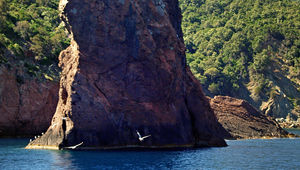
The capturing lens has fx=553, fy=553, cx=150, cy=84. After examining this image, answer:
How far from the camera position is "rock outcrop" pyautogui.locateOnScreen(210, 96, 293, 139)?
86.6 meters

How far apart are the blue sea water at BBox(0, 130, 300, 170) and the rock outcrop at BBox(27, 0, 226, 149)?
2.64 meters

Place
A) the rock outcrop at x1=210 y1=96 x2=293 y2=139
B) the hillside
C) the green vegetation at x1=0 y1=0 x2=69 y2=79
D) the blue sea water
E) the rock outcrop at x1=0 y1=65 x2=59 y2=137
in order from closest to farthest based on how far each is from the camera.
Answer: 1. the blue sea water
2. the rock outcrop at x1=0 y1=65 x2=59 y2=137
3. the rock outcrop at x1=210 y1=96 x2=293 y2=139
4. the green vegetation at x1=0 y1=0 x2=69 y2=79
5. the hillside

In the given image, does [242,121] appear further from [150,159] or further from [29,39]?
[29,39]

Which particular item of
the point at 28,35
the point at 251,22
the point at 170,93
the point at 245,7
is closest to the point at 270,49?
the point at 251,22

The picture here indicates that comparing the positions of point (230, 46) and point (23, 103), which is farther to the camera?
point (230, 46)

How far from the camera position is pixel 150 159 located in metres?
50.0

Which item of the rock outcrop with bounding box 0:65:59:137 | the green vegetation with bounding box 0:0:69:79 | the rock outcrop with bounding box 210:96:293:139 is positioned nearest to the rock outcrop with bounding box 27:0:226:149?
the rock outcrop with bounding box 0:65:59:137

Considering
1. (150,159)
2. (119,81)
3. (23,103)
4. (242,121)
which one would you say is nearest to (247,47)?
(242,121)

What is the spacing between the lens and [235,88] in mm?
148500

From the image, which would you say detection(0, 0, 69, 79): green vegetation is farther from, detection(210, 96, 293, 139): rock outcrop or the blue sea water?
the blue sea water

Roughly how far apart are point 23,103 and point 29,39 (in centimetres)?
1857

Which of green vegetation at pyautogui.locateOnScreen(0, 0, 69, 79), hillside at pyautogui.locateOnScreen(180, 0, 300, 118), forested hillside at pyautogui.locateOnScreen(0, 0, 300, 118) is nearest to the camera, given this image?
green vegetation at pyautogui.locateOnScreen(0, 0, 69, 79)

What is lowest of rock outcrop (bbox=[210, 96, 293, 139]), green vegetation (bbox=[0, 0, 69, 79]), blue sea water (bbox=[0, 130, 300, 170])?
blue sea water (bbox=[0, 130, 300, 170])

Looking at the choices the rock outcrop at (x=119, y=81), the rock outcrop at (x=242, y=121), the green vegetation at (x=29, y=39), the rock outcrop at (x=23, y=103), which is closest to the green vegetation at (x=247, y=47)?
the green vegetation at (x=29, y=39)
